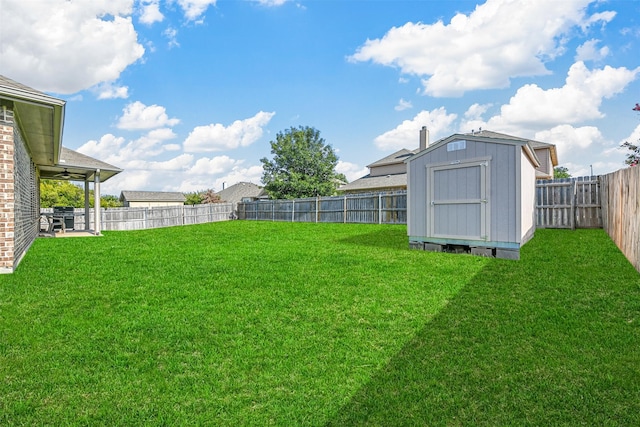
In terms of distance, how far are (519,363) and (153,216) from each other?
21848mm

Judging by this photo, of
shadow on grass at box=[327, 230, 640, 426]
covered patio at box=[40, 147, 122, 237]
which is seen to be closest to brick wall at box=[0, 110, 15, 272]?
shadow on grass at box=[327, 230, 640, 426]

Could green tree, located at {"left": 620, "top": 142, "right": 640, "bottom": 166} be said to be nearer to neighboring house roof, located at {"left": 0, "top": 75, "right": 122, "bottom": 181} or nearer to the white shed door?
the white shed door

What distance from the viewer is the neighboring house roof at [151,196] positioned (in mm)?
47906

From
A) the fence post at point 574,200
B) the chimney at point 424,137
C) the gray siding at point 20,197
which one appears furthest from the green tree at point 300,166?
→ the gray siding at point 20,197

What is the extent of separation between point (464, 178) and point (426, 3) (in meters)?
7.07

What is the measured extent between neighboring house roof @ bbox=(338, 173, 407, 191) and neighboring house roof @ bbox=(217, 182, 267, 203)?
23.5 m

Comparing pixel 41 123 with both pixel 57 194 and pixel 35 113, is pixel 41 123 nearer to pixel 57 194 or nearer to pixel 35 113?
pixel 35 113

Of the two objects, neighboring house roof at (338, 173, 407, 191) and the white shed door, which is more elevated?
neighboring house roof at (338, 173, 407, 191)

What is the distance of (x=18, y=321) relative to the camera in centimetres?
373

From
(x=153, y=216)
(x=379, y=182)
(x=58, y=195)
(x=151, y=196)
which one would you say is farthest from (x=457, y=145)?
(x=151, y=196)

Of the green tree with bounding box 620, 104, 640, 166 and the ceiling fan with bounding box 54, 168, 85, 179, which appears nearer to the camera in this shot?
the green tree with bounding box 620, 104, 640, 166

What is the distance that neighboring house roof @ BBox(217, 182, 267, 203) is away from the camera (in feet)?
164

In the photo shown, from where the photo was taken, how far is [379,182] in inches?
1032

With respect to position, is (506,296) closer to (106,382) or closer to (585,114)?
(106,382)
